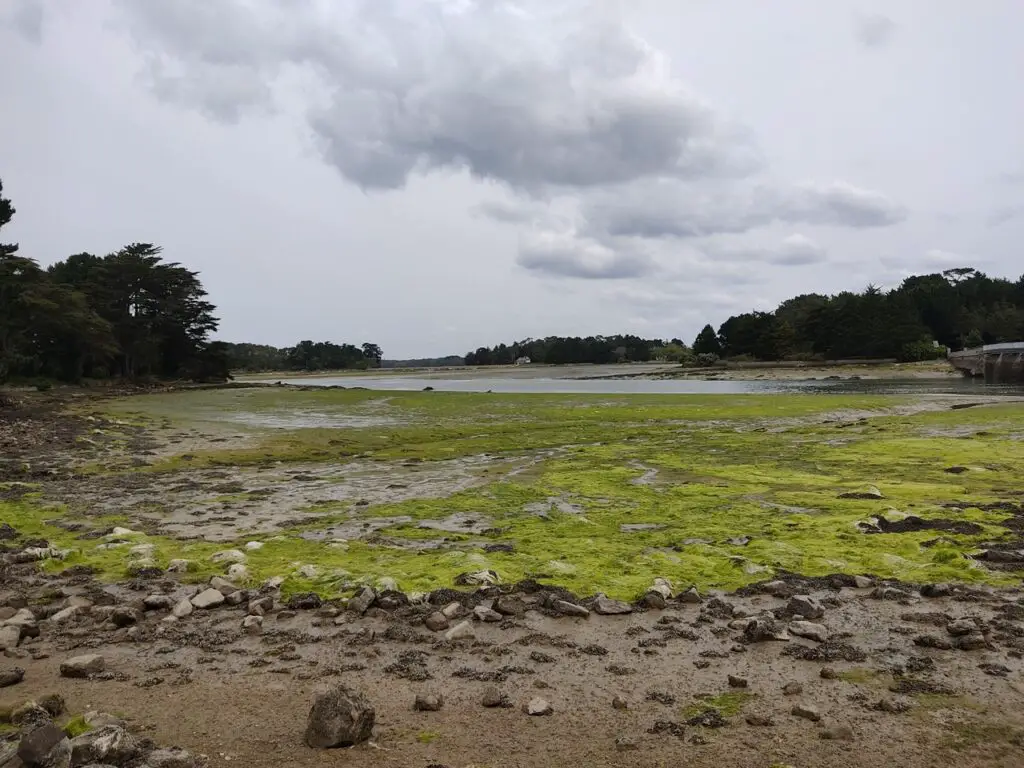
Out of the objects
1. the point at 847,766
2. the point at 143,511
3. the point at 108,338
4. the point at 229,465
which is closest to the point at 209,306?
the point at 108,338

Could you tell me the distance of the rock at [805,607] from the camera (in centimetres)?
608

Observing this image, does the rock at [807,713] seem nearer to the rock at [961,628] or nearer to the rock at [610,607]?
the rock at [961,628]

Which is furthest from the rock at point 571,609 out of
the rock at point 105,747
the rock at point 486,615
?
the rock at point 105,747

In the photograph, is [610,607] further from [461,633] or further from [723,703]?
[723,703]

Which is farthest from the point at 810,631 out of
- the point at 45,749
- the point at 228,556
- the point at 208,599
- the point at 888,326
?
the point at 888,326

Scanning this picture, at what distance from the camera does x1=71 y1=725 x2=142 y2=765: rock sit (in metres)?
3.72

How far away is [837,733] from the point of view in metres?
4.11

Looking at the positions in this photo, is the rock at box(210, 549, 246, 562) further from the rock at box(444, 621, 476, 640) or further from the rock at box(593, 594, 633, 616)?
the rock at box(593, 594, 633, 616)

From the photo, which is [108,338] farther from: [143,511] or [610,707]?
[610,707]

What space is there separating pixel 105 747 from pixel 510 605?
137 inches

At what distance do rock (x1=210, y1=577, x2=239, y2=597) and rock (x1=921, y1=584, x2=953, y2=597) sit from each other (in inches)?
269

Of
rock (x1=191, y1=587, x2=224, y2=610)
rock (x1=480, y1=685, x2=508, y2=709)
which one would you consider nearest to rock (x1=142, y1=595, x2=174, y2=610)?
rock (x1=191, y1=587, x2=224, y2=610)

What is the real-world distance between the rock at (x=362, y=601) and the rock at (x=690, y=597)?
3020mm

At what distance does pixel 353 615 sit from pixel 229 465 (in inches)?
519
